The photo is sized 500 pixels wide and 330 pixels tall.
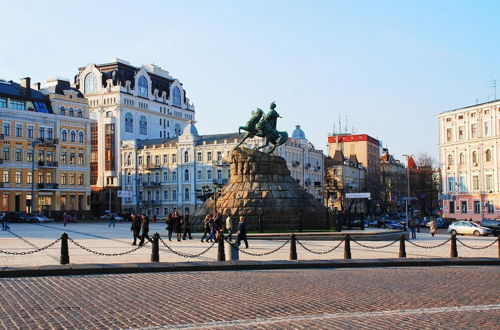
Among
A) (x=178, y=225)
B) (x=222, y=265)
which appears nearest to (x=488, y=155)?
(x=178, y=225)

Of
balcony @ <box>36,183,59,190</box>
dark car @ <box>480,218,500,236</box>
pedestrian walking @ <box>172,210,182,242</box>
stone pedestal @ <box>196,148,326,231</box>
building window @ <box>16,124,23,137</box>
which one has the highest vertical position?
building window @ <box>16,124,23,137</box>

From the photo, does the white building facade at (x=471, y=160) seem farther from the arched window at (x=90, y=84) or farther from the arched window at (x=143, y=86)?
the arched window at (x=90, y=84)

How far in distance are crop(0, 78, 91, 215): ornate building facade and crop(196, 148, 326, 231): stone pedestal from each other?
39860mm

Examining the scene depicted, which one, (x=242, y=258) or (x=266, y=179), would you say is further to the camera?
(x=266, y=179)

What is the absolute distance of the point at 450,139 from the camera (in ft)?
246

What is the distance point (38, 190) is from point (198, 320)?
68727 millimetres

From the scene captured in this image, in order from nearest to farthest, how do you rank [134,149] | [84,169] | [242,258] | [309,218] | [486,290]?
1. [486,290]
2. [242,258]
3. [309,218]
4. [84,169]
5. [134,149]

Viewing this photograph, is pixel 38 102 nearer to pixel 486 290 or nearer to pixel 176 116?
pixel 176 116

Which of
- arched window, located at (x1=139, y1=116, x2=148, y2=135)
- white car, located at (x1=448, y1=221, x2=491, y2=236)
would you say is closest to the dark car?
white car, located at (x1=448, y1=221, x2=491, y2=236)

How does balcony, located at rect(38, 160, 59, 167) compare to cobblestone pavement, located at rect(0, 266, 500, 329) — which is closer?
cobblestone pavement, located at rect(0, 266, 500, 329)

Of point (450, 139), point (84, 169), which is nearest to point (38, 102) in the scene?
point (84, 169)

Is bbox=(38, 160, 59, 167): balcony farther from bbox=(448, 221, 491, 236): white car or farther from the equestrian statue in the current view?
bbox=(448, 221, 491, 236): white car

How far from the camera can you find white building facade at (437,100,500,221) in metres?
69.3

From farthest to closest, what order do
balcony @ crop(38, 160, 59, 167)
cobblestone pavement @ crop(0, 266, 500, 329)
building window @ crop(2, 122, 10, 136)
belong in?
balcony @ crop(38, 160, 59, 167) < building window @ crop(2, 122, 10, 136) < cobblestone pavement @ crop(0, 266, 500, 329)
